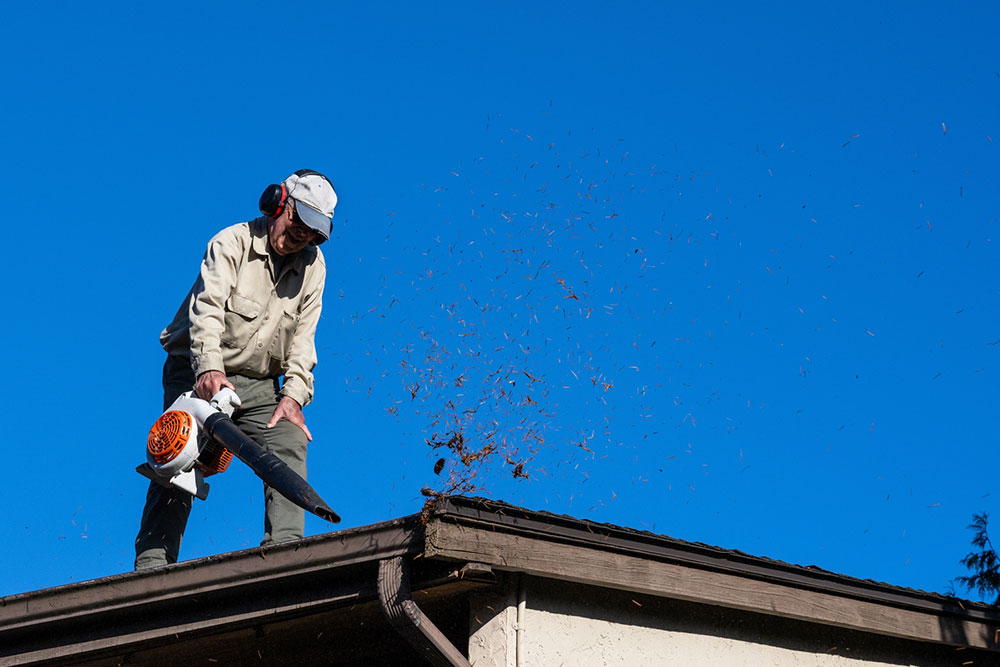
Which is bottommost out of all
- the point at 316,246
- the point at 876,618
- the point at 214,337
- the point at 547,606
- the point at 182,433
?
the point at 547,606

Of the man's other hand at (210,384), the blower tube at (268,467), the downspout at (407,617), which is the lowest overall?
the downspout at (407,617)

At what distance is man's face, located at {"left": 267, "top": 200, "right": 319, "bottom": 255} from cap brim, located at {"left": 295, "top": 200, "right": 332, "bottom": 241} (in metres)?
0.03

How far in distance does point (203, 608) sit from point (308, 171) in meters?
2.30

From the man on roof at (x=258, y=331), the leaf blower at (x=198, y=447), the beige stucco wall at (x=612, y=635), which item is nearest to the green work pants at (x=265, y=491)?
the man on roof at (x=258, y=331)

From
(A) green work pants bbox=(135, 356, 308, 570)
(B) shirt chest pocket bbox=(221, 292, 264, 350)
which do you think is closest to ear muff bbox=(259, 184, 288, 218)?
(B) shirt chest pocket bbox=(221, 292, 264, 350)

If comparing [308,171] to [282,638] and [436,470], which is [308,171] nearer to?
[436,470]

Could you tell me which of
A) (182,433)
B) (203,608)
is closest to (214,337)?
(182,433)

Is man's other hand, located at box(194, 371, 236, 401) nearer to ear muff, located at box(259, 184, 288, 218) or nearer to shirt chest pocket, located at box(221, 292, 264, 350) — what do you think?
shirt chest pocket, located at box(221, 292, 264, 350)

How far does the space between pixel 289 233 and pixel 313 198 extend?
23 centimetres

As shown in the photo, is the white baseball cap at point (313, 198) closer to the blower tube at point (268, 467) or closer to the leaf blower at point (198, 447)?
the leaf blower at point (198, 447)

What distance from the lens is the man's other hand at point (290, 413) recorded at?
19.3 ft

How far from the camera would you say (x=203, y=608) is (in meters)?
4.89

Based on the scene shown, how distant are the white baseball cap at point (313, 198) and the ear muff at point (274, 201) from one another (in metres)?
0.03

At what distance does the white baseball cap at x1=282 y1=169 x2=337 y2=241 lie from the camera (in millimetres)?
5828
